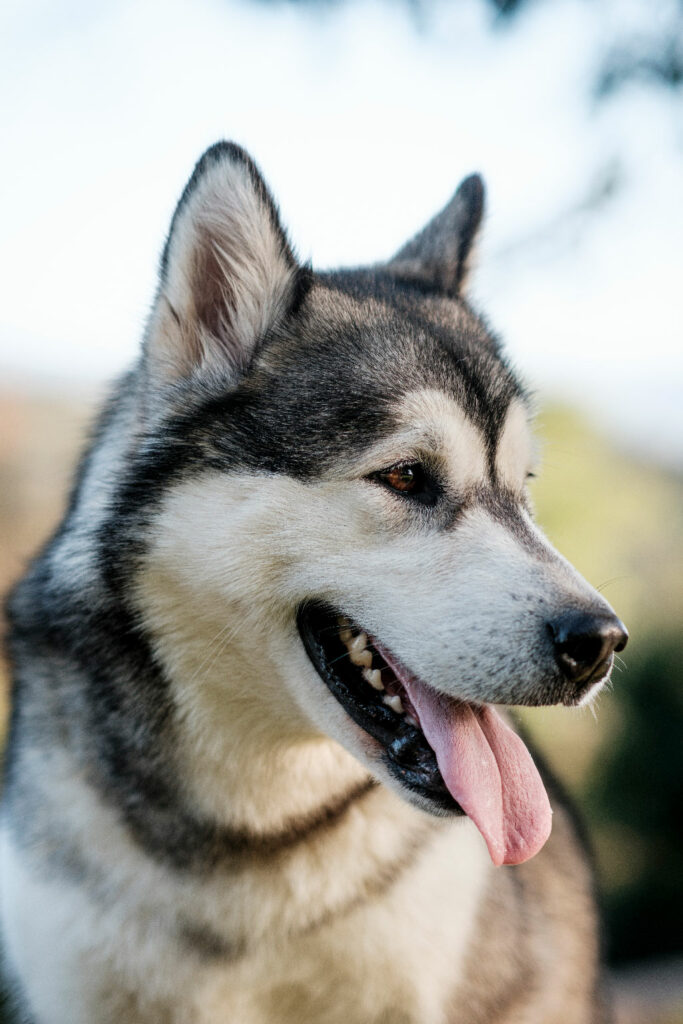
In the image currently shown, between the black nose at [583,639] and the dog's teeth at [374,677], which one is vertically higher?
the black nose at [583,639]

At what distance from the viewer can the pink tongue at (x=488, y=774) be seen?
187cm

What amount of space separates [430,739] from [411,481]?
569 mm

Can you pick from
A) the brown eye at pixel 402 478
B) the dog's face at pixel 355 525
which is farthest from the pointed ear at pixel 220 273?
the brown eye at pixel 402 478

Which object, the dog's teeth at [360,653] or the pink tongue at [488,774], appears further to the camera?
the dog's teeth at [360,653]

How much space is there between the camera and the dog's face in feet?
6.04

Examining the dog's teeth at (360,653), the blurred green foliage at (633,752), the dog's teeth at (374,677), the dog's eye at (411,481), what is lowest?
the blurred green foliage at (633,752)

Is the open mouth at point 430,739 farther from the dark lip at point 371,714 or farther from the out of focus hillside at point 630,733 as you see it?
the out of focus hillside at point 630,733

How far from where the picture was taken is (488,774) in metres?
1.94

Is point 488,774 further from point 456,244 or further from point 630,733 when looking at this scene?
point 630,733

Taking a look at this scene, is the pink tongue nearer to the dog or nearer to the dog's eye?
the dog

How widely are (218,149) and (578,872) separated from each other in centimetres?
234

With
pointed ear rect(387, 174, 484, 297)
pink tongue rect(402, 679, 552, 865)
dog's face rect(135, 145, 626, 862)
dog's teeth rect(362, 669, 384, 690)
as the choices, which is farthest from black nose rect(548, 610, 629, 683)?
pointed ear rect(387, 174, 484, 297)

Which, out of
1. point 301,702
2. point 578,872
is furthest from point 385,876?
point 578,872

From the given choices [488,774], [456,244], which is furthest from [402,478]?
[456,244]
